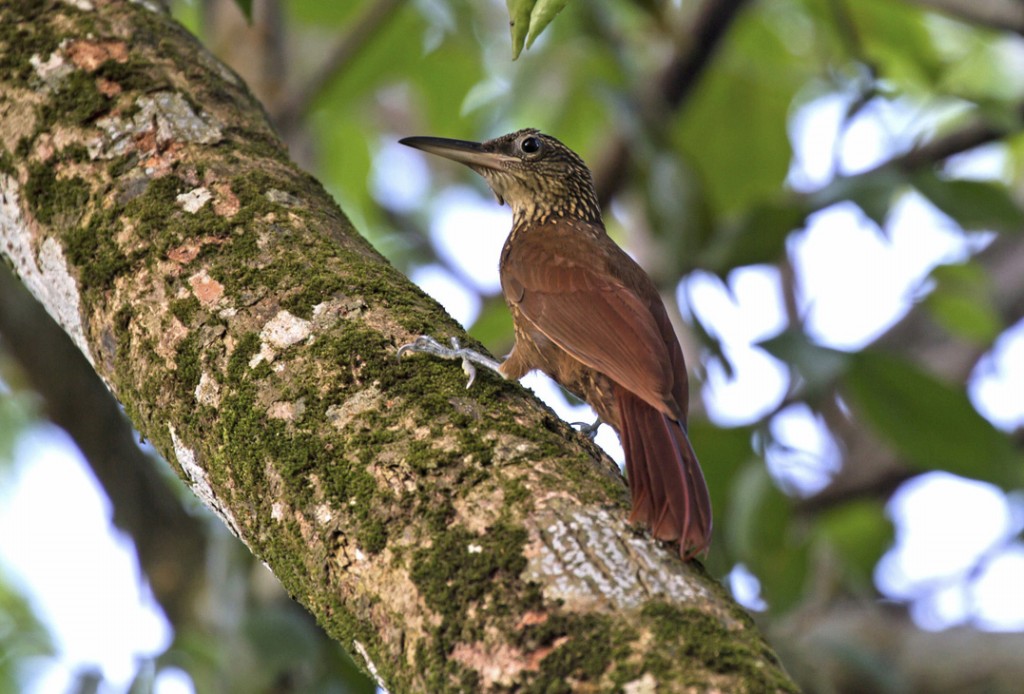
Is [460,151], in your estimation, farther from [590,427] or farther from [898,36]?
[898,36]

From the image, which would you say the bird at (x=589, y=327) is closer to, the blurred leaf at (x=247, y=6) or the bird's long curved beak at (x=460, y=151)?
the bird's long curved beak at (x=460, y=151)

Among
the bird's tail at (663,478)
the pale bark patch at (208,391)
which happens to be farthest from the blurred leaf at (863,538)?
the pale bark patch at (208,391)

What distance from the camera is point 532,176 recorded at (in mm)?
3541

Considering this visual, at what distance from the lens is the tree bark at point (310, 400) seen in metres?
1.32

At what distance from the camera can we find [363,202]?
16.4 ft

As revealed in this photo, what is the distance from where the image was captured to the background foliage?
121 inches

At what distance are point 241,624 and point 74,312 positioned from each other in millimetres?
1266

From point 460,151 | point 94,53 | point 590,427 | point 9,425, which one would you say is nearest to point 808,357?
point 590,427

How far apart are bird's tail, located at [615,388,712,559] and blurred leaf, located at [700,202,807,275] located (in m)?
1.20

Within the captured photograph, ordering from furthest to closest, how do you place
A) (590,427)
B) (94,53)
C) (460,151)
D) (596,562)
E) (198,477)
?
(460,151)
(590,427)
(94,53)
(198,477)
(596,562)

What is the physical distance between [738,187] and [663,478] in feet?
9.72

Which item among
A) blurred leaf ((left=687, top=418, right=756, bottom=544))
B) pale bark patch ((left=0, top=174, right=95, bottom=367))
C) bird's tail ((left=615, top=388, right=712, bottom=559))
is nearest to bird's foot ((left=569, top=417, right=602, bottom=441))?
Result: bird's tail ((left=615, top=388, right=712, bottom=559))

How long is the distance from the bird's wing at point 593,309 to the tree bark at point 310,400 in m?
0.50

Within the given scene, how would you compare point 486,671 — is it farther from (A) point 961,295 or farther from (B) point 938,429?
(A) point 961,295
